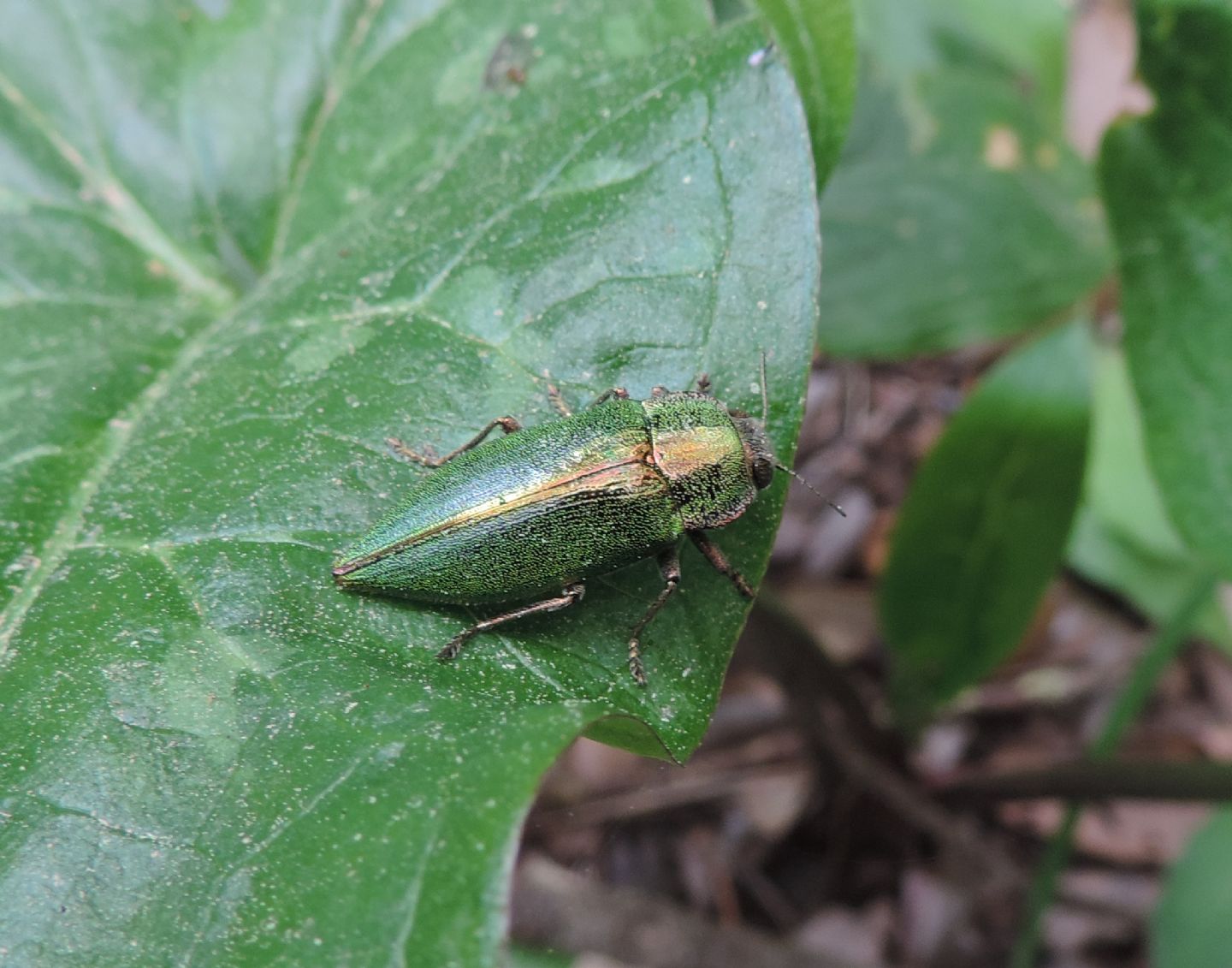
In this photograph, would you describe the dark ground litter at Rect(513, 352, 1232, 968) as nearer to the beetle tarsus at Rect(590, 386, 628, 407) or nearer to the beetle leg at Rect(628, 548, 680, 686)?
the beetle leg at Rect(628, 548, 680, 686)

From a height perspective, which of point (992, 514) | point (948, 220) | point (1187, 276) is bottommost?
point (992, 514)

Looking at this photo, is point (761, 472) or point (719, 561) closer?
point (719, 561)

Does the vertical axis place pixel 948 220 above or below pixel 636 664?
below

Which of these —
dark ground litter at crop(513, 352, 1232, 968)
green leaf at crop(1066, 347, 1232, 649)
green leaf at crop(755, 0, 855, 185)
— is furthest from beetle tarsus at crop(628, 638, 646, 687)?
green leaf at crop(1066, 347, 1232, 649)

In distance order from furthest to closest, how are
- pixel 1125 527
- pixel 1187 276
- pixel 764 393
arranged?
pixel 1125 527 → pixel 1187 276 → pixel 764 393

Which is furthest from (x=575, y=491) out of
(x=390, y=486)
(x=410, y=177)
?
(x=410, y=177)

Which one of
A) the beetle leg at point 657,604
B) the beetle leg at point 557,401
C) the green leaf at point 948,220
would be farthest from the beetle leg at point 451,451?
the green leaf at point 948,220

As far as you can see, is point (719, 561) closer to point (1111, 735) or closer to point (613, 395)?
point (613, 395)

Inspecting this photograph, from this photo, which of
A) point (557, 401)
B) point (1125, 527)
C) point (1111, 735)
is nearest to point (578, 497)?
point (557, 401)
